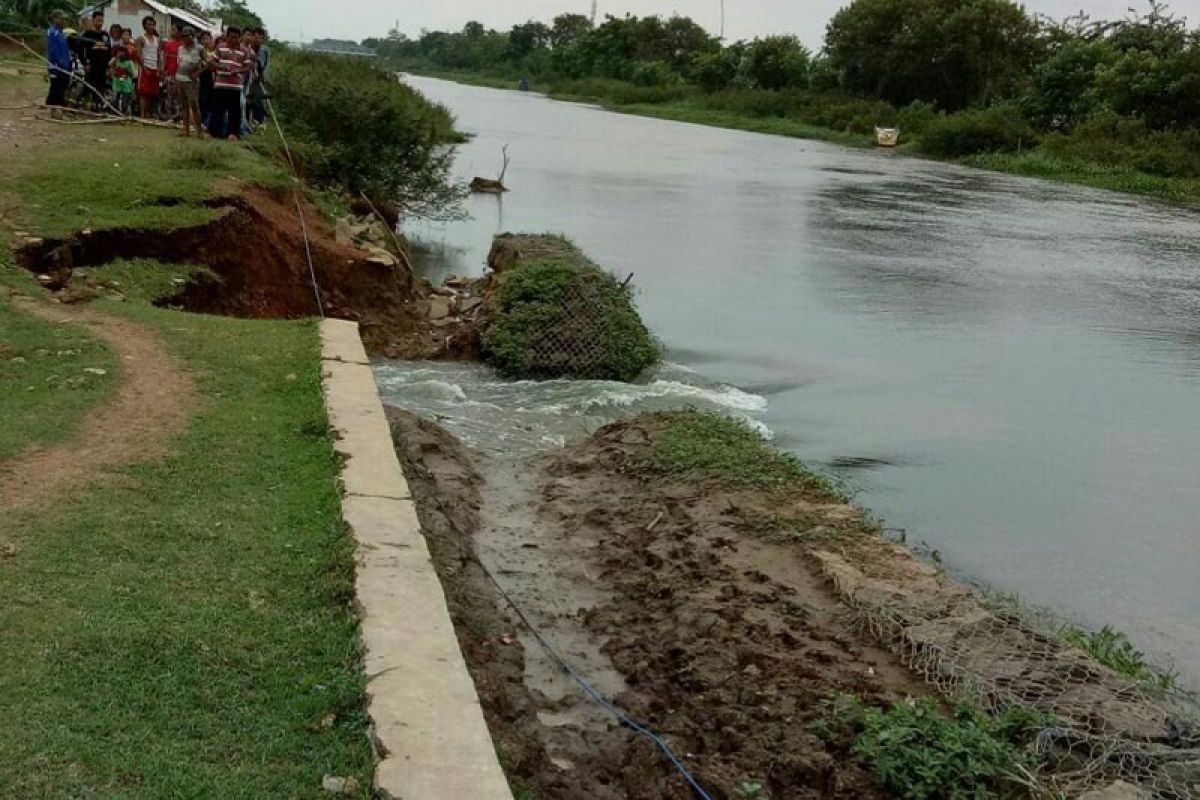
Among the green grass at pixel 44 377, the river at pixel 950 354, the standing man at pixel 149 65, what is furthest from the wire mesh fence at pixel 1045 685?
the standing man at pixel 149 65

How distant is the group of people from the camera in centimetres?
1553

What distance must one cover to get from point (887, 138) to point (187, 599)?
187 feet

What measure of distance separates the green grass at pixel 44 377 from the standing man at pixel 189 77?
24.6ft

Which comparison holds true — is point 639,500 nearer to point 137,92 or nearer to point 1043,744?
point 1043,744

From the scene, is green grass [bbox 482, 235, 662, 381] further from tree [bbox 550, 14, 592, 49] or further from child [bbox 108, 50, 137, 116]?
tree [bbox 550, 14, 592, 49]

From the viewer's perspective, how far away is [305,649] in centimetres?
443

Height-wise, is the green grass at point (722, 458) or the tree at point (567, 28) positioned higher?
the tree at point (567, 28)

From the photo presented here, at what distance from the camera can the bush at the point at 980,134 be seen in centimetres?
5150

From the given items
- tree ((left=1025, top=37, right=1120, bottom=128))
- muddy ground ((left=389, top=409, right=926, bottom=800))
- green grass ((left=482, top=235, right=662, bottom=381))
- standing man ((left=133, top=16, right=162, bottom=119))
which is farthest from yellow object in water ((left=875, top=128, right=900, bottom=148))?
muddy ground ((left=389, top=409, right=926, bottom=800))

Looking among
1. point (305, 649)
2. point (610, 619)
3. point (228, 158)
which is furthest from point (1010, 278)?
point (305, 649)

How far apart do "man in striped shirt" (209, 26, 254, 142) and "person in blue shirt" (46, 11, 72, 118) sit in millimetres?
2317

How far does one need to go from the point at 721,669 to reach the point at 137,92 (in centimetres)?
1479

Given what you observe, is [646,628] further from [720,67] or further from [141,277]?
[720,67]

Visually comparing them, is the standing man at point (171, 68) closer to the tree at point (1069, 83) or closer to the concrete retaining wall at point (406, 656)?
the concrete retaining wall at point (406, 656)
